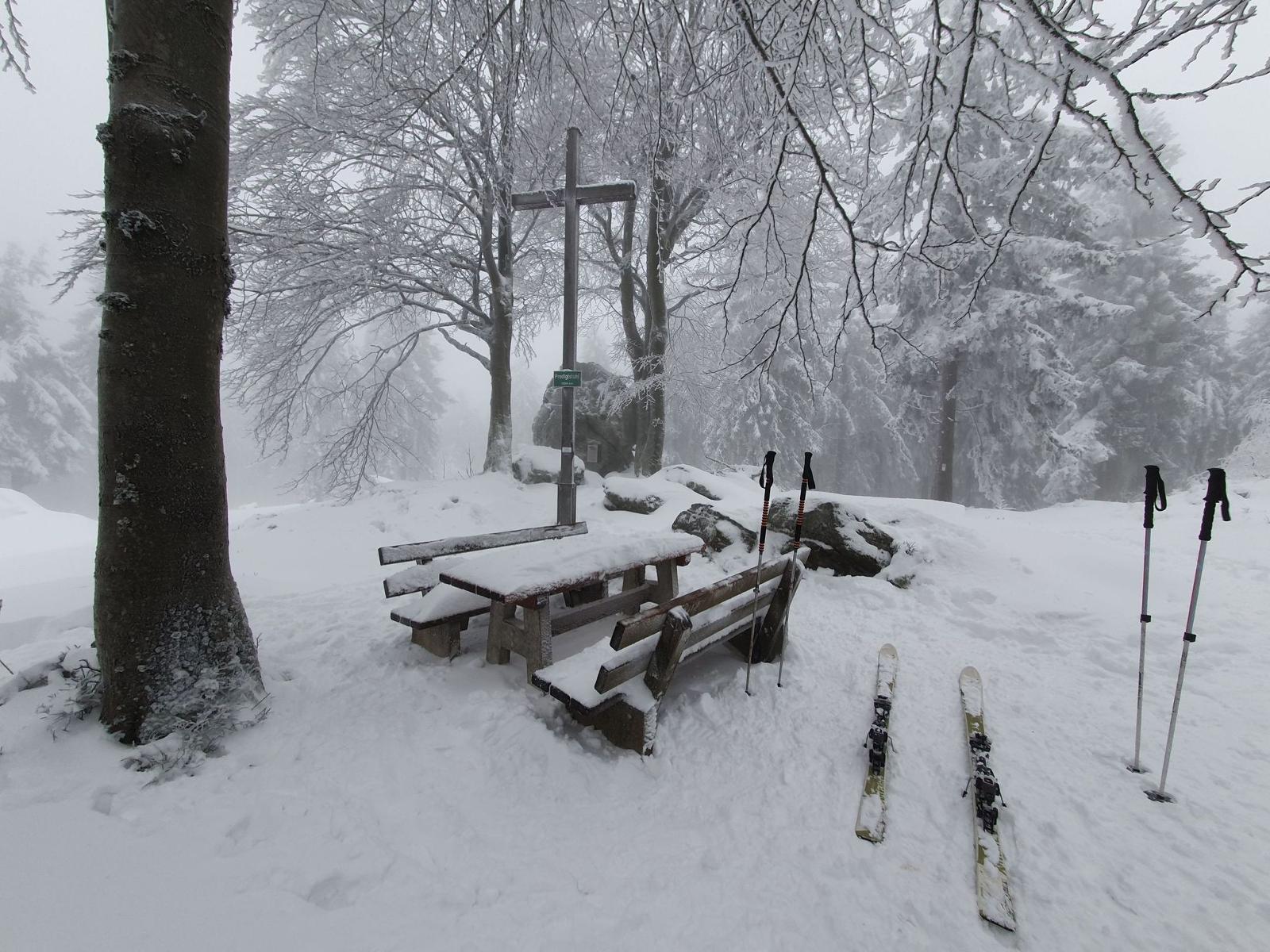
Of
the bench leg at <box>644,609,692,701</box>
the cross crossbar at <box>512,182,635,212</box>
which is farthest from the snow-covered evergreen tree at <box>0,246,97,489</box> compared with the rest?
the bench leg at <box>644,609,692,701</box>

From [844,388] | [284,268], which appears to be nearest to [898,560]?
[284,268]

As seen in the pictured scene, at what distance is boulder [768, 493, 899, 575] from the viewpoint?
594cm

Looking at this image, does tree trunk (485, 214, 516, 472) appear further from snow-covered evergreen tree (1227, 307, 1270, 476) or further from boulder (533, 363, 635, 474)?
snow-covered evergreen tree (1227, 307, 1270, 476)

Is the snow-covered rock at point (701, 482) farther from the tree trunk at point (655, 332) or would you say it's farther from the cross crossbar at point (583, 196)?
the cross crossbar at point (583, 196)

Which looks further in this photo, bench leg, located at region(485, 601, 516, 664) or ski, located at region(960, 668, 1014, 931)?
bench leg, located at region(485, 601, 516, 664)

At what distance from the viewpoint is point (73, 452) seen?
28703 millimetres

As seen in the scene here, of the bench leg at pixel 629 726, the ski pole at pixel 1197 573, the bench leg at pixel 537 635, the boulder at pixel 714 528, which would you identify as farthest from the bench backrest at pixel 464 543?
the ski pole at pixel 1197 573

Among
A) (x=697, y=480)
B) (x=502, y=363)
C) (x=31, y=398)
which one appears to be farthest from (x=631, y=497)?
(x=31, y=398)

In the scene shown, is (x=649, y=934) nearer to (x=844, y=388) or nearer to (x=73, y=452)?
(x=844, y=388)

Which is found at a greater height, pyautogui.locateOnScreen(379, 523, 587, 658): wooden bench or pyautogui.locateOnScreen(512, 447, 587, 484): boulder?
pyautogui.locateOnScreen(512, 447, 587, 484): boulder

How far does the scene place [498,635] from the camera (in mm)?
3494

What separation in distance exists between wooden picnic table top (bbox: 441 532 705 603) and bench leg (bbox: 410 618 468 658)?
30cm

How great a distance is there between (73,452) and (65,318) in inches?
626

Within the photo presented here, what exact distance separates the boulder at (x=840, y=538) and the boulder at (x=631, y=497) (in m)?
2.70
